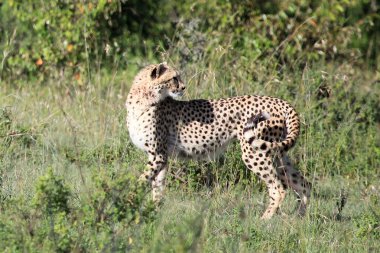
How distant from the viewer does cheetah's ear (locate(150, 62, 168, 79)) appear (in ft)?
19.9

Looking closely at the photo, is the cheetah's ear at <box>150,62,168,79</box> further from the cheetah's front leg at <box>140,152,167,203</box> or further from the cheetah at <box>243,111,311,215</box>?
the cheetah at <box>243,111,311,215</box>

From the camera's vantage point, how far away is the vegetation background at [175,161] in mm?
4238

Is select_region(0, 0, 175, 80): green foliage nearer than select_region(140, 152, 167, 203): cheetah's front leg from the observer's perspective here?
No

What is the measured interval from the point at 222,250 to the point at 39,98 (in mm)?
3656

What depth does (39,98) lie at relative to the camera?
784 centimetres

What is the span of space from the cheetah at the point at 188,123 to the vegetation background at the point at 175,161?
0.45ft

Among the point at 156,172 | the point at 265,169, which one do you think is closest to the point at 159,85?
the point at 156,172

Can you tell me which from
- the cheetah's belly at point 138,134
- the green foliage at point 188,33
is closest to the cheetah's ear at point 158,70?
the cheetah's belly at point 138,134

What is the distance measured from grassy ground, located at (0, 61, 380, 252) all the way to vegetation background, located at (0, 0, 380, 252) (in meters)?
0.01

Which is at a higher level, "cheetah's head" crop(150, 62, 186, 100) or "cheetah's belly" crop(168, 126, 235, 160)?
"cheetah's head" crop(150, 62, 186, 100)

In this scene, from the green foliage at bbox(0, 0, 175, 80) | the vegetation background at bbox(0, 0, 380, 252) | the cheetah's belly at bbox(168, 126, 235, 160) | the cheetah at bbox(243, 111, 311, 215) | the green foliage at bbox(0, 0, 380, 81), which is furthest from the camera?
the green foliage at bbox(0, 0, 175, 80)

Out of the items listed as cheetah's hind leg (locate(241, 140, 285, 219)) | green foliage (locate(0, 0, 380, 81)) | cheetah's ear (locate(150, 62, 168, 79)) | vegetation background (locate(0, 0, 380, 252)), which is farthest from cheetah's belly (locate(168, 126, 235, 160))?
green foliage (locate(0, 0, 380, 81))

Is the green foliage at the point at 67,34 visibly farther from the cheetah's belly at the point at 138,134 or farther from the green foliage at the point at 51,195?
the green foliage at the point at 51,195

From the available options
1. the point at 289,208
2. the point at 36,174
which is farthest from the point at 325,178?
the point at 36,174
